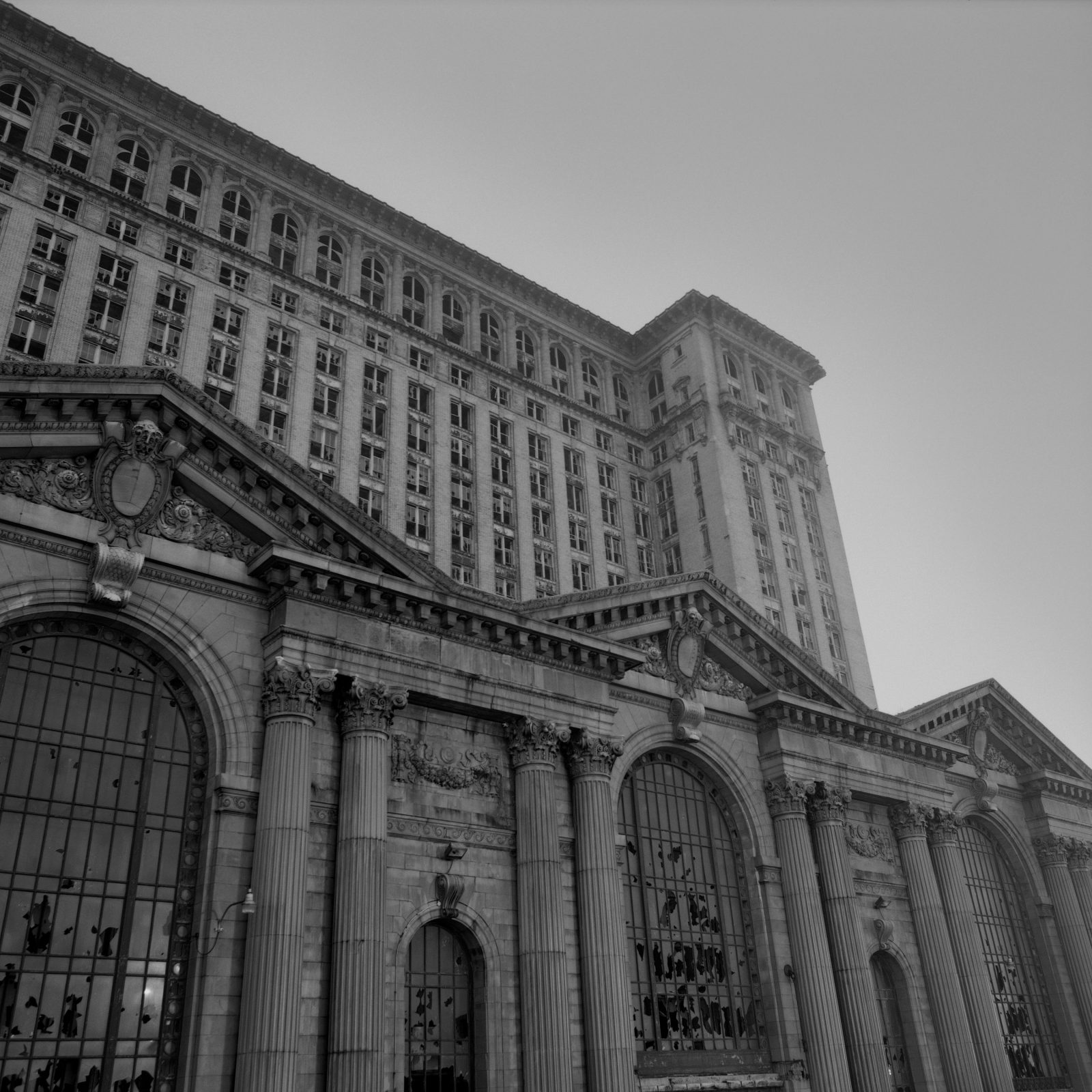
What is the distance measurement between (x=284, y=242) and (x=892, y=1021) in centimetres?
5959

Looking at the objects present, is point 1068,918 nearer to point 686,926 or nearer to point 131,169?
point 686,926

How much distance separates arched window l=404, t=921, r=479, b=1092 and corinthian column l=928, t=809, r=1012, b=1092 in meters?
21.2

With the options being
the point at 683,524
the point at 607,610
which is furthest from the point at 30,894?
the point at 683,524

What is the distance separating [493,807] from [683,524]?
187 ft

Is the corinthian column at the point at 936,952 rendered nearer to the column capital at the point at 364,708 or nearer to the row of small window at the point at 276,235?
the column capital at the point at 364,708

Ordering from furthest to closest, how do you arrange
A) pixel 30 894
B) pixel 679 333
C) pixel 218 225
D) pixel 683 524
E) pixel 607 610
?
pixel 679 333
pixel 683 524
pixel 218 225
pixel 607 610
pixel 30 894

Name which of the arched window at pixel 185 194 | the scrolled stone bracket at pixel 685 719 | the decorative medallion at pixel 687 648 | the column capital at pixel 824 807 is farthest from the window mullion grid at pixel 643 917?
the arched window at pixel 185 194

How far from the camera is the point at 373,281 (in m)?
75.8

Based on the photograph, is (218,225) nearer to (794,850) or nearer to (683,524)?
(683,524)

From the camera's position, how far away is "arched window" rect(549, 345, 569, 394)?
281 ft

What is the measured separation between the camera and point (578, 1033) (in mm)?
28828

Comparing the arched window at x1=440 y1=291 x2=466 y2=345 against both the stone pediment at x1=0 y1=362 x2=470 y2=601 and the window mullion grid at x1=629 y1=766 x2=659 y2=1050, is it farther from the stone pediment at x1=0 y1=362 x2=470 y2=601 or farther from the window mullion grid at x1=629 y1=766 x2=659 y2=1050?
the stone pediment at x1=0 y1=362 x2=470 y2=601

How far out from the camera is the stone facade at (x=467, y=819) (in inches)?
945

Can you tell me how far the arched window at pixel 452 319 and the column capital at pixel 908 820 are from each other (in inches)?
1939
